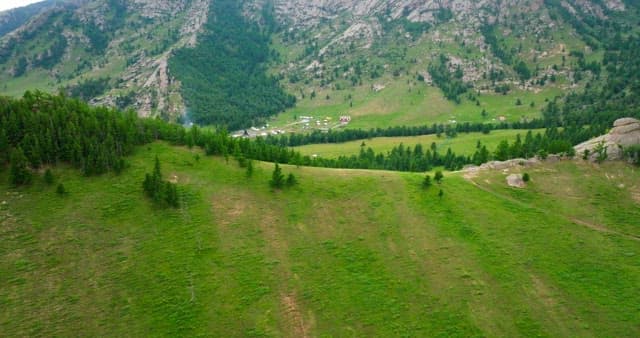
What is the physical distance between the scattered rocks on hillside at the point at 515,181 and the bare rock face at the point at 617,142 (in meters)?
24.0

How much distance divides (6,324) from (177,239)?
96.8 feet

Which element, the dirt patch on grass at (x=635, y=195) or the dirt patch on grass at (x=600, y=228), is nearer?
the dirt patch on grass at (x=600, y=228)

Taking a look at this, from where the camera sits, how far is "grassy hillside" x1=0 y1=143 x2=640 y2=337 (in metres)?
70.6

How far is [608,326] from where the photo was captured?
243ft

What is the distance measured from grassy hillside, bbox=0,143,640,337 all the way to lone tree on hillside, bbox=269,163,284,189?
290cm

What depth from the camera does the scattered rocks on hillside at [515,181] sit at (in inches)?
4377

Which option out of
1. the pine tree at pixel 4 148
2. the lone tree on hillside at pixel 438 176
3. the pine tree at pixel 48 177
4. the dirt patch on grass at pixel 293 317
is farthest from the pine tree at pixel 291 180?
the pine tree at pixel 4 148

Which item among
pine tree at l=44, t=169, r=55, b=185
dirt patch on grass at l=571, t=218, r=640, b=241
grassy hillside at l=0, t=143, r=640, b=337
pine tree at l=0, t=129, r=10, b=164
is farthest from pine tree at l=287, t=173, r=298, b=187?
dirt patch on grass at l=571, t=218, r=640, b=241

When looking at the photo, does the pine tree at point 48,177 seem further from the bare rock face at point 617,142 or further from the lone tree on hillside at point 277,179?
the bare rock face at point 617,142

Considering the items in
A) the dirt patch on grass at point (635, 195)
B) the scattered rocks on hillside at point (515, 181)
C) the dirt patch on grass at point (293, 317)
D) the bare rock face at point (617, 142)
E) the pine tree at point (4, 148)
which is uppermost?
the pine tree at point (4, 148)

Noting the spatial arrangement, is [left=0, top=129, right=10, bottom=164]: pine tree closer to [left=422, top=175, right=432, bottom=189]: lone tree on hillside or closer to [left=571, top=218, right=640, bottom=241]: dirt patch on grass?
[left=422, top=175, right=432, bottom=189]: lone tree on hillside

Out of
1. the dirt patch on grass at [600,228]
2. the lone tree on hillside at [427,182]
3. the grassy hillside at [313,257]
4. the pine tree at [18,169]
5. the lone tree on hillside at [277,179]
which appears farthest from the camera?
the lone tree on hillside at [427,182]

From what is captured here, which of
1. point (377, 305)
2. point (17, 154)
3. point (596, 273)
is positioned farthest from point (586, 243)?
point (17, 154)

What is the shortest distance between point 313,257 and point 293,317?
49.2ft
